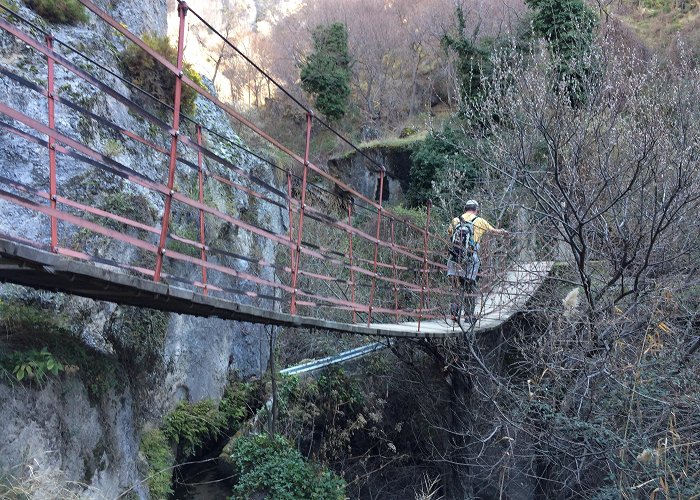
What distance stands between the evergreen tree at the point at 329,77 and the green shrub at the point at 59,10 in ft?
54.6

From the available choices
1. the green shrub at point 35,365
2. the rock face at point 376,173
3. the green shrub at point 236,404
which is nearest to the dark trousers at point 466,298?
the green shrub at point 236,404

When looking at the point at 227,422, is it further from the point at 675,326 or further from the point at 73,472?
the point at 675,326

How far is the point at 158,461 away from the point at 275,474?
4.54ft

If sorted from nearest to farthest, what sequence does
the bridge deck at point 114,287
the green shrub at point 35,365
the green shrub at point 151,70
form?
the bridge deck at point 114,287, the green shrub at point 35,365, the green shrub at point 151,70

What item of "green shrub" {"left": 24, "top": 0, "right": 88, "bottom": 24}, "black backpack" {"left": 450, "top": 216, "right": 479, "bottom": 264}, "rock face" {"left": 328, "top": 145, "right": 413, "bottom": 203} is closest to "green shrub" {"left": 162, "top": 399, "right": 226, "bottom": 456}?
"black backpack" {"left": 450, "top": 216, "right": 479, "bottom": 264}

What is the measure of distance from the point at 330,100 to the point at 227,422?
57.2ft

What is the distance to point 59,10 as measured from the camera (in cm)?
636

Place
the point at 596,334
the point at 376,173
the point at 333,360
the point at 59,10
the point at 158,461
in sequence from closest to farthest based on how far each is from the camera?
the point at 158,461 < the point at 59,10 < the point at 596,334 < the point at 333,360 < the point at 376,173

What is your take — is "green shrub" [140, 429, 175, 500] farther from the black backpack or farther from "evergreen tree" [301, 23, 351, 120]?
"evergreen tree" [301, 23, 351, 120]

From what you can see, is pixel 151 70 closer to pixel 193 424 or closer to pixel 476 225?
pixel 193 424

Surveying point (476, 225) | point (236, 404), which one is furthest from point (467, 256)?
point (236, 404)

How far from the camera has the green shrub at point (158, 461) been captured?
516 centimetres

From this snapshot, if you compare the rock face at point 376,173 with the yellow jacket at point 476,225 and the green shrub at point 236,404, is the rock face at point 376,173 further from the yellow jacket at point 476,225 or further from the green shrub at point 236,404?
the green shrub at point 236,404

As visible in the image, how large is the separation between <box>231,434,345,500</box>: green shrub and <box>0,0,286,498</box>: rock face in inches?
28.4
